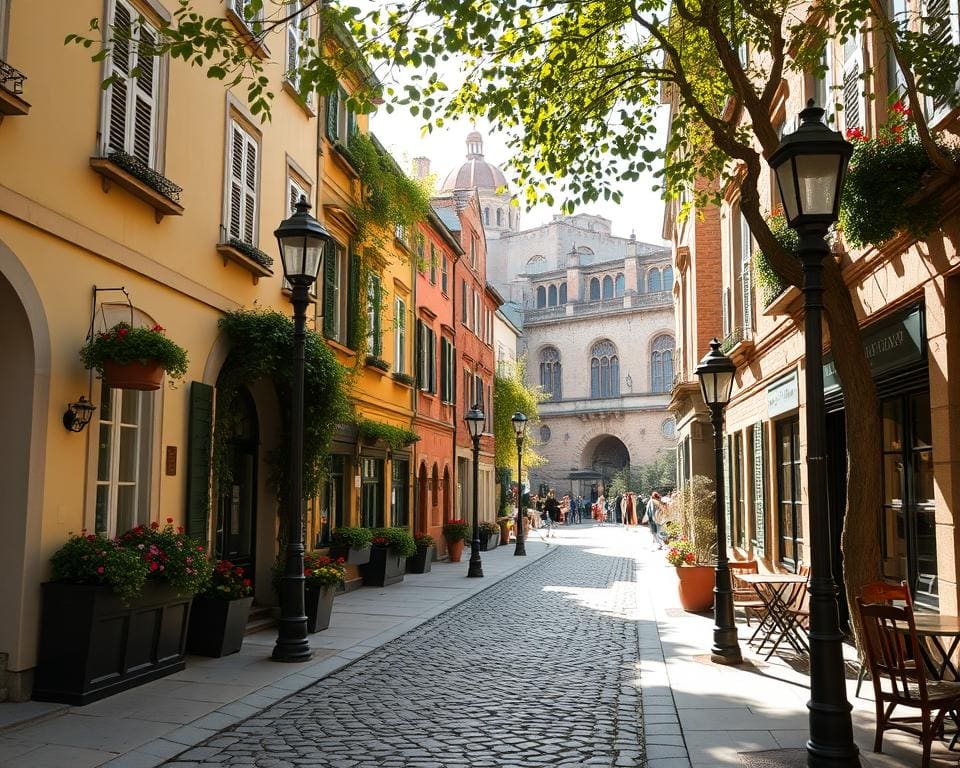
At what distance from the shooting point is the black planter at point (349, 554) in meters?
15.4

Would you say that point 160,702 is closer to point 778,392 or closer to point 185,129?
point 185,129

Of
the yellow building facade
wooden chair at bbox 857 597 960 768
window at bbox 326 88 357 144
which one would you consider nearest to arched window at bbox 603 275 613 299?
window at bbox 326 88 357 144

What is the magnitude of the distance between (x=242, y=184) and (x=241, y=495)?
4149mm

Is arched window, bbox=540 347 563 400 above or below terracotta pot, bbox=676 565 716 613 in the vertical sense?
above

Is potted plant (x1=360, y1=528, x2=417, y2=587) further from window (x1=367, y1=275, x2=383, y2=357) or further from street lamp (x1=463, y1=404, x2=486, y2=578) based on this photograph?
window (x1=367, y1=275, x2=383, y2=357)

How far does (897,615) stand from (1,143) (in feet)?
23.7

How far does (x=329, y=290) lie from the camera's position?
14.7 metres

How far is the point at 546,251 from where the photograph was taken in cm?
8050

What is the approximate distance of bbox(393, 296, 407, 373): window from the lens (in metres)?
19.3

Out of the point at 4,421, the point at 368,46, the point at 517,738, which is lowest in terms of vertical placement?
the point at 517,738

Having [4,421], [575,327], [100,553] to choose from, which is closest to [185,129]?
[4,421]

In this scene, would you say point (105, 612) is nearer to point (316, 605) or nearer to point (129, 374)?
point (129, 374)

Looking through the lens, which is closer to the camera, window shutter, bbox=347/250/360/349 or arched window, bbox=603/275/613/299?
window shutter, bbox=347/250/360/349

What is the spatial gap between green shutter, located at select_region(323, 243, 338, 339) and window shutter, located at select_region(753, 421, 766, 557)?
7456 mm
